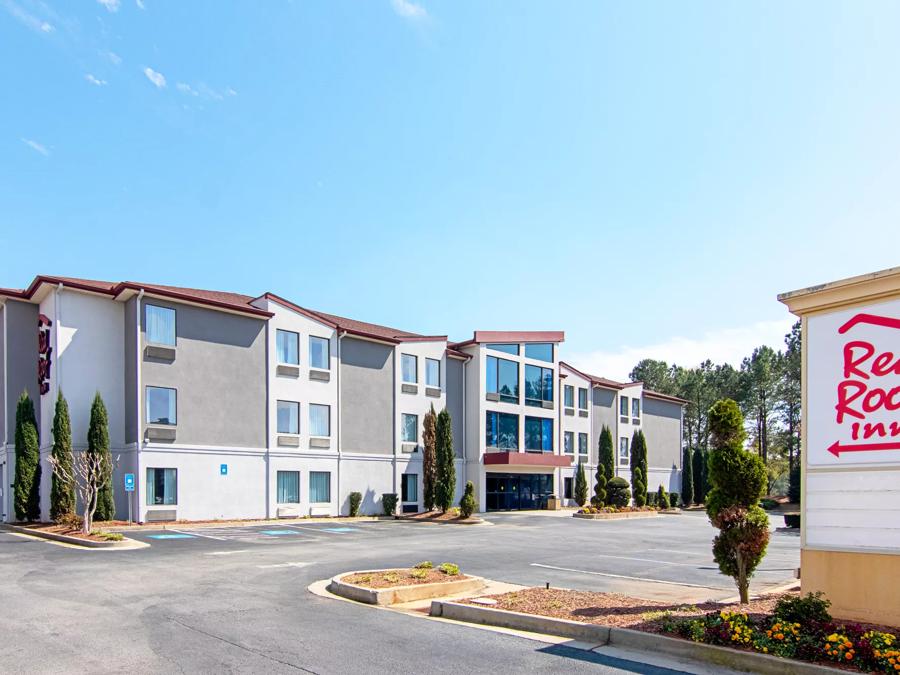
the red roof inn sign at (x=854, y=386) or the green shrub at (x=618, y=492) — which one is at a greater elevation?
the red roof inn sign at (x=854, y=386)

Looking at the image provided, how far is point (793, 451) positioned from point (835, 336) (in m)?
67.4

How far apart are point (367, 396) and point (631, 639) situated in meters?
29.0

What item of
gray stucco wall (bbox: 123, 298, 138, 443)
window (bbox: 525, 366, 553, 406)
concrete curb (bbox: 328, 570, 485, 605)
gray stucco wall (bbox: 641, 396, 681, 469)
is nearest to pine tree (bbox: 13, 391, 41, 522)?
gray stucco wall (bbox: 123, 298, 138, 443)

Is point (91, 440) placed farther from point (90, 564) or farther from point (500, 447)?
point (500, 447)

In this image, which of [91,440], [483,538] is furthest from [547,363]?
[91,440]

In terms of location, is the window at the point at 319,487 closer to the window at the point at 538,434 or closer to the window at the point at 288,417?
the window at the point at 288,417

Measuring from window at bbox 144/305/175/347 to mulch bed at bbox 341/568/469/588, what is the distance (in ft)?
60.9

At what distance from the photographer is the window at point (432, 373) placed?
39.8 meters

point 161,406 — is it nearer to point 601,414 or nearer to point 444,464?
point 444,464

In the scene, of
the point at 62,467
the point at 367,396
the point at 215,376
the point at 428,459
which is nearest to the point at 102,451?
the point at 62,467

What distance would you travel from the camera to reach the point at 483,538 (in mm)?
24344

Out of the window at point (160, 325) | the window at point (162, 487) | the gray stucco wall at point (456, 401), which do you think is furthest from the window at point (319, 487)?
the window at point (160, 325)

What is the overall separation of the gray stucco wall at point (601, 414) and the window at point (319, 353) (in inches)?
907

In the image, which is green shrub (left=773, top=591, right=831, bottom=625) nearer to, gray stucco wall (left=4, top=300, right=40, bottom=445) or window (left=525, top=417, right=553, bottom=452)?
gray stucco wall (left=4, top=300, right=40, bottom=445)
